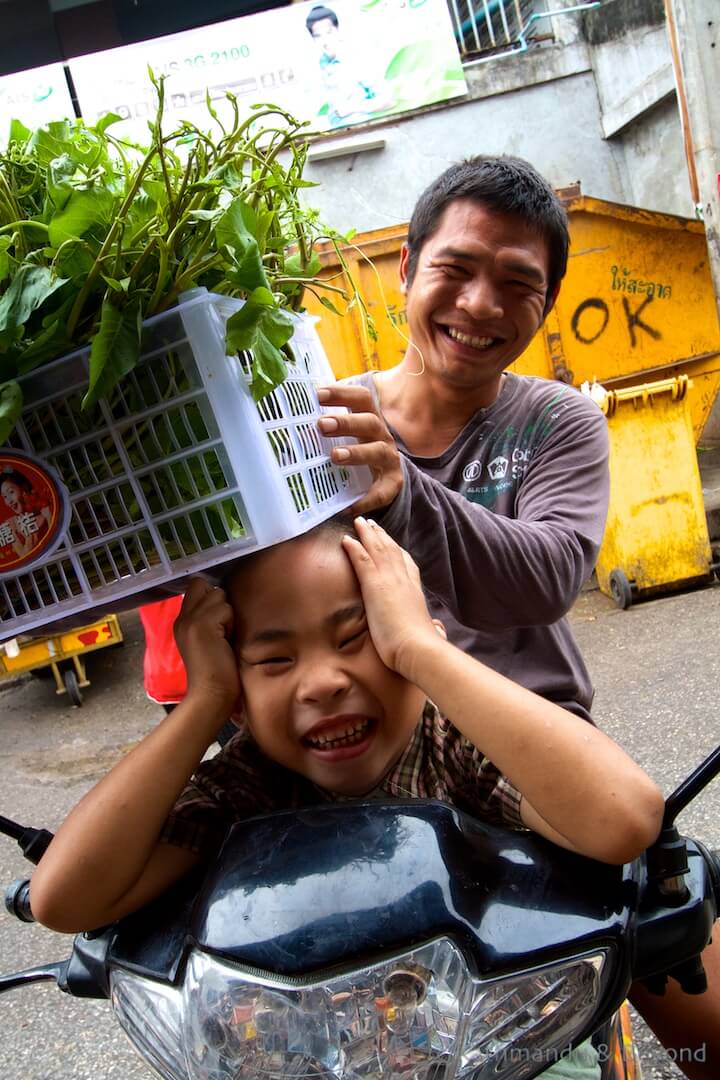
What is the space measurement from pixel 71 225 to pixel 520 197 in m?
0.97

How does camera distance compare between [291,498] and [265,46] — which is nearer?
[291,498]

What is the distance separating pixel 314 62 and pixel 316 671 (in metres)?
9.52

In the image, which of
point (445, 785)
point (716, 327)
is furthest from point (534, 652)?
point (716, 327)

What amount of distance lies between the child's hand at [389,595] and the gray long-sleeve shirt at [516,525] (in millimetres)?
121

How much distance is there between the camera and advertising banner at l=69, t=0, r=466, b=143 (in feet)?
29.4

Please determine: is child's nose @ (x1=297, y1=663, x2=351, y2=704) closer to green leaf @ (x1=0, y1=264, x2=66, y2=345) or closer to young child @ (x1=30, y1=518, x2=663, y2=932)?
young child @ (x1=30, y1=518, x2=663, y2=932)

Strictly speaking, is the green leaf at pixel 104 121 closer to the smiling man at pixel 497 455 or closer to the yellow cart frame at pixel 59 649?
the smiling man at pixel 497 455

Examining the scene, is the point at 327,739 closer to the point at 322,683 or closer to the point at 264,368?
the point at 322,683

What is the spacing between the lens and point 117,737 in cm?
526

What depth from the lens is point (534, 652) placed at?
1.71 m

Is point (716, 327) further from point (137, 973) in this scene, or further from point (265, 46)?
point (137, 973)

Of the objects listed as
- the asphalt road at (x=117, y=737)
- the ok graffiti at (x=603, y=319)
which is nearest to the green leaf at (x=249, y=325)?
the asphalt road at (x=117, y=737)

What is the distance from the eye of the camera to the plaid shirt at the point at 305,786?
48.5 inches

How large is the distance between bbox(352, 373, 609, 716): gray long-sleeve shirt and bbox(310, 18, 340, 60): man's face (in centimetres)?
853
